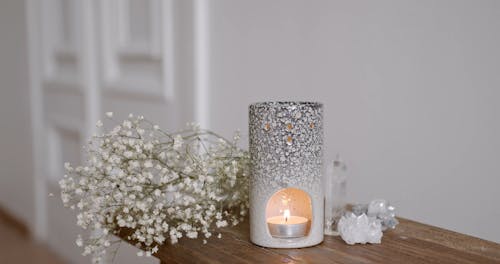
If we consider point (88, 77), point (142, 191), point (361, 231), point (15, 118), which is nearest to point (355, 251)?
point (361, 231)

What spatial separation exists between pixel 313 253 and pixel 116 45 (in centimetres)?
165

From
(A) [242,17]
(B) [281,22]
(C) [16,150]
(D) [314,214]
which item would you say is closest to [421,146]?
(D) [314,214]

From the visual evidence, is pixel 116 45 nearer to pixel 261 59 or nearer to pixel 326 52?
pixel 261 59

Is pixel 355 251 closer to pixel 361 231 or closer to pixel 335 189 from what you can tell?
pixel 361 231

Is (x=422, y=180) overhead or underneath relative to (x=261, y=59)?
underneath

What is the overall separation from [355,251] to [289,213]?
146 millimetres

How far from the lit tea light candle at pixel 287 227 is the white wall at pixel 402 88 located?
0.42 metres

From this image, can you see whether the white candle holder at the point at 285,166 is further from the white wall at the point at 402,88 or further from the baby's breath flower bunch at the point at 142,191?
the white wall at the point at 402,88

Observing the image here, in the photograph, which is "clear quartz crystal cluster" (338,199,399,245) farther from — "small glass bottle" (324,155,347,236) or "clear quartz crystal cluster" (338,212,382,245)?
"small glass bottle" (324,155,347,236)

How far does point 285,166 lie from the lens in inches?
41.9

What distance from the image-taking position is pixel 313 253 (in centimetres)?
105

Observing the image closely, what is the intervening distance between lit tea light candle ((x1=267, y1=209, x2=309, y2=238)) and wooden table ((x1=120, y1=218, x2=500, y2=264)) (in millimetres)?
33

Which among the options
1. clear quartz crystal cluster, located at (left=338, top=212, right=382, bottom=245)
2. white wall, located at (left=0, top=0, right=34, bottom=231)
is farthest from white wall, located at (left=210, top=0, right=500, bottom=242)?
white wall, located at (left=0, top=0, right=34, bottom=231)

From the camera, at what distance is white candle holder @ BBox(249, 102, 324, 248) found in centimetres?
106
